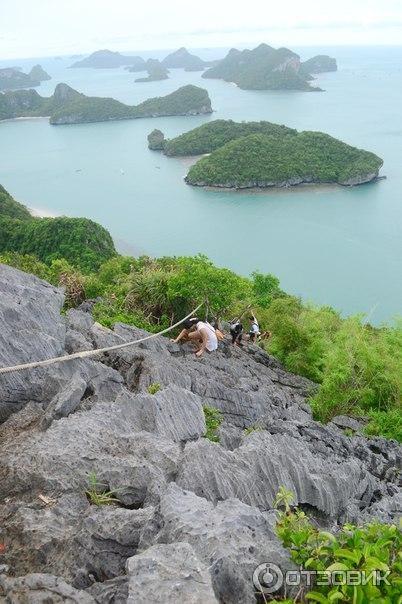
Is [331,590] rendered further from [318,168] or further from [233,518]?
[318,168]

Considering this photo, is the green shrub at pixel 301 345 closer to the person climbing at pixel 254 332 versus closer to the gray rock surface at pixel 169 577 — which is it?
the person climbing at pixel 254 332

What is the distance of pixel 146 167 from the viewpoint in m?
75.7

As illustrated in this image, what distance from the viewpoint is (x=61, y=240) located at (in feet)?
128

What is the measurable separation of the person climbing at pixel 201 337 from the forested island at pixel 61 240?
25.1 metres

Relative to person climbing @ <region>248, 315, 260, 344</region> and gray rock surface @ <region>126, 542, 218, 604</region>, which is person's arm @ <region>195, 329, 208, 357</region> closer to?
person climbing @ <region>248, 315, 260, 344</region>

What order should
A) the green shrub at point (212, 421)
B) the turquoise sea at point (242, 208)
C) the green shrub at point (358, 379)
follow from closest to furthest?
the green shrub at point (212, 421) → the green shrub at point (358, 379) → the turquoise sea at point (242, 208)

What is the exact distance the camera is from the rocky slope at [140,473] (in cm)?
334

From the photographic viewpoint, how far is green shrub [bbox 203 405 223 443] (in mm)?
6541

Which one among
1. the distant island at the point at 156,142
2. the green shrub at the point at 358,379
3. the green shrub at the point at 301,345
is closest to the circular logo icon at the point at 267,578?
the green shrub at the point at 358,379

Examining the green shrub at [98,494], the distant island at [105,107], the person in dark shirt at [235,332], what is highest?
the distant island at [105,107]

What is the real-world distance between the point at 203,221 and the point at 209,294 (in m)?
42.9


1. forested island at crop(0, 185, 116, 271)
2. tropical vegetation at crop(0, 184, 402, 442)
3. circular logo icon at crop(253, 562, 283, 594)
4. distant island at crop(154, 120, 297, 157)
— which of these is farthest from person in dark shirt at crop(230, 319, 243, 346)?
distant island at crop(154, 120, 297, 157)

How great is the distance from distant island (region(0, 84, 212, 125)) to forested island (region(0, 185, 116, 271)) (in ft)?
265

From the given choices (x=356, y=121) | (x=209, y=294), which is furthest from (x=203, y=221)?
(x=356, y=121)
